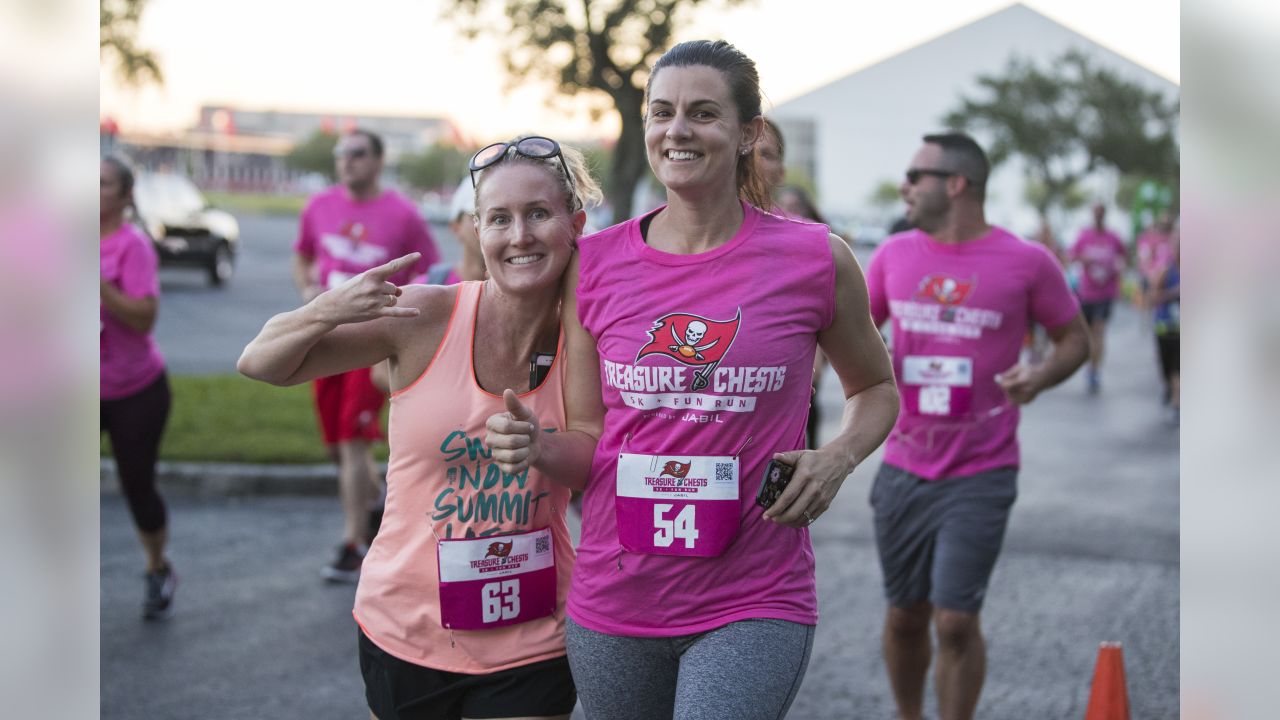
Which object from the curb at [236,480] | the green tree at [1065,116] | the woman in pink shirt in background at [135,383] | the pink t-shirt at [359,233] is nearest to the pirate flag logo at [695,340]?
the woman in pink shirt in background at [135,383]

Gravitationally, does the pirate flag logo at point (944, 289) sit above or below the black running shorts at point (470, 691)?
above

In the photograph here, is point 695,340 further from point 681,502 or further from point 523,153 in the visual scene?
point 523,153

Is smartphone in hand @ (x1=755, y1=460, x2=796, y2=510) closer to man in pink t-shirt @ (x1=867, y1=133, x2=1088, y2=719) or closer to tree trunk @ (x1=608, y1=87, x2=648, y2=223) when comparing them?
man in pink t-shirt @ (x1=867, y1=133, x2=1088, y2=719)

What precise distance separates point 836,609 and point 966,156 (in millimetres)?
2771

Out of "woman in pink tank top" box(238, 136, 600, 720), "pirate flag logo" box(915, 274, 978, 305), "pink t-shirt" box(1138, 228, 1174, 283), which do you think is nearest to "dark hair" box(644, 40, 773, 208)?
"woman in pink tank top" box(238, 136, 600, 720)

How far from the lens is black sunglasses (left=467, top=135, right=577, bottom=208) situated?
10.1 feet

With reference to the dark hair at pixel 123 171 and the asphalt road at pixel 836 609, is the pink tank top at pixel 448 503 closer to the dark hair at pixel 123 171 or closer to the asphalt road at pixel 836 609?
the asphalt road at pixel 836 609

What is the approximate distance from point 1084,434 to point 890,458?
9208 millimetres

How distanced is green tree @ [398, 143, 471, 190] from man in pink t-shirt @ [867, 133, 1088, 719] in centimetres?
12823

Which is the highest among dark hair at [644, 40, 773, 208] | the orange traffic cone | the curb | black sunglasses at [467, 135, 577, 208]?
dark hair at [644, 40, 773, 208]

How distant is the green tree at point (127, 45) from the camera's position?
17688mm

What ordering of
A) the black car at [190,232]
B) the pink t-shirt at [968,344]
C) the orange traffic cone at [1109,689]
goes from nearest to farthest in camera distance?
the orange traffic cone at [1109,689]
the pink t-shirt at [968,344]
the black car at [190,232]

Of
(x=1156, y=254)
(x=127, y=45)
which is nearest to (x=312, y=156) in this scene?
(x=127, y=45)

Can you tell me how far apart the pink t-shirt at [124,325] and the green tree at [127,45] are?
11575 mm
